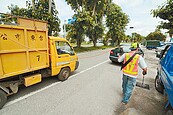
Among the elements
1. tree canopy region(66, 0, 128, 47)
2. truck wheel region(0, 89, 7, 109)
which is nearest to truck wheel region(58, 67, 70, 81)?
truck wheel region(0, 89, 7, 109)

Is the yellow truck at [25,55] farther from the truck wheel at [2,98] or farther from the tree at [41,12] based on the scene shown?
the tree at [41,12]

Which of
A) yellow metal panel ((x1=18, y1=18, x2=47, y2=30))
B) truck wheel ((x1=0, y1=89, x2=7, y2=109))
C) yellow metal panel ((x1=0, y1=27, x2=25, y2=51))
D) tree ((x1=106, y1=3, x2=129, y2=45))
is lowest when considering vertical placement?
truck wheel ((x1=0, y1=89, x2=7, y2=109))

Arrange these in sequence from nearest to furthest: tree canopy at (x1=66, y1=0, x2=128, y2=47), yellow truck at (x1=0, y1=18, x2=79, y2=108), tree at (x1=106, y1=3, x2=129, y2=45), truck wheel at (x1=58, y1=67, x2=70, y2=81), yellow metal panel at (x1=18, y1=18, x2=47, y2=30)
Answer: yellow truck at (x1=0, y1=18, x2=79, y2=108) < yellow metal panel at (x1=18, y1=18, x2=47, y2=30) < truck wheel at (x1=58, y1=67, x2=70, y2=81) < tree canopy at (x1=66, y1=0, x2=128, y2=47) < tree at (x1=106, y1=3, x2=129, y2=45)

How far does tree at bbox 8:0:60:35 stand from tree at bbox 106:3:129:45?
22899mm

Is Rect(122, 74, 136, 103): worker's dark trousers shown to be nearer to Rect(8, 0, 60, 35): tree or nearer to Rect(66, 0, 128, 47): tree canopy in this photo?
Rect(8, 0, 60, 35): tree

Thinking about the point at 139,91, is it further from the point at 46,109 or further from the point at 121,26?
the point at 121,26

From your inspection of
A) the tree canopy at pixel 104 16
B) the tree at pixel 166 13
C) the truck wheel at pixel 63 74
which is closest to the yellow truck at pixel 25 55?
the truck wheel at pixel 63 74

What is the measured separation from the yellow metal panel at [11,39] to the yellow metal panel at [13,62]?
8.9 inches

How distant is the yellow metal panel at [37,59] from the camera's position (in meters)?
3.71

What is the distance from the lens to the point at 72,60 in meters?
5.53

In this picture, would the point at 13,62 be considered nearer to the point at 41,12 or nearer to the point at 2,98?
the point at 2,98

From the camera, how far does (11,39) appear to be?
3.12 meters

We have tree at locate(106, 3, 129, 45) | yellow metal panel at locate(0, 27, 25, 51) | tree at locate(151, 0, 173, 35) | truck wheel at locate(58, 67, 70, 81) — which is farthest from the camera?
tree at locate(106, 3, 129, 45)

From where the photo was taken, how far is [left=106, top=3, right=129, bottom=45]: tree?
32812 mm
